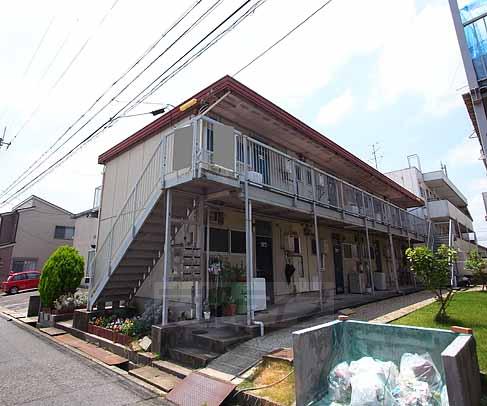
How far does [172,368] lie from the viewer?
15.9ft

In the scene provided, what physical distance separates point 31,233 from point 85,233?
8.75 meters

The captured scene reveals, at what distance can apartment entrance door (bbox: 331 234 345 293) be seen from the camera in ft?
39.6

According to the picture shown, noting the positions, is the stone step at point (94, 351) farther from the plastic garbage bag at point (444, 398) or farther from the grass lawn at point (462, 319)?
the grass lawn at point (462, 319)

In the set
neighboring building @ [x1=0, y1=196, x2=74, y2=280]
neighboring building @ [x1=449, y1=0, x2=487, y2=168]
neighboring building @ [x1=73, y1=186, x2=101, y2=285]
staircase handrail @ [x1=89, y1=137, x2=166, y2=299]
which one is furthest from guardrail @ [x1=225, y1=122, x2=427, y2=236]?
neighboring building @ [x1=0, y1=196, x2=74, y2=280]

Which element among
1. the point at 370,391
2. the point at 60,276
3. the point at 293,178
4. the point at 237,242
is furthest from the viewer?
the point at 60,276

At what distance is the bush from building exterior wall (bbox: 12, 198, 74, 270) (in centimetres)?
1910

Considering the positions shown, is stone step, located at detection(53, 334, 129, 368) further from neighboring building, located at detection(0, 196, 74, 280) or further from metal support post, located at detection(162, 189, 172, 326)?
neighboring building, located at detection(0, 196, 74, 280)

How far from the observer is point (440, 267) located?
6.42 metres

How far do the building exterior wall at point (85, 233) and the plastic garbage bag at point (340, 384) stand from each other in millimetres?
19718

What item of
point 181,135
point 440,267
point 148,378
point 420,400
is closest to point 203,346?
point 148,378

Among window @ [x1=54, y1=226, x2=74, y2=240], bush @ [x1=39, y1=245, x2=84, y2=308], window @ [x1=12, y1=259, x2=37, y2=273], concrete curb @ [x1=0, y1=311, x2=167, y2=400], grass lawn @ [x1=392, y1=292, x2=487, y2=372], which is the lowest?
concrete curb @ [x1=0, y1=311, x2=167, y2=400]

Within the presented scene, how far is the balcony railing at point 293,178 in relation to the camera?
6543mm

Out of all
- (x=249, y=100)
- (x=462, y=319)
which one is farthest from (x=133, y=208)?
(x=462, y=319)

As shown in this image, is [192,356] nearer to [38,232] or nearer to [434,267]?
[434,267]
